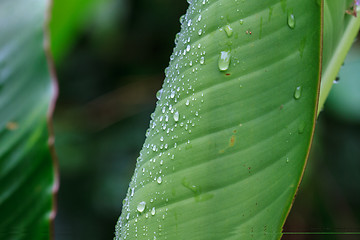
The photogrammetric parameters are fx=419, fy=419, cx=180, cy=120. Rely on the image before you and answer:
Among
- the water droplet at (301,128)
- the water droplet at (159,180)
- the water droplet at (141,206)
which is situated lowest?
the water droplet at (141,206)

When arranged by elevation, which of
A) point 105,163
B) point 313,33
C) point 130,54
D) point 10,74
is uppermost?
point 130,54

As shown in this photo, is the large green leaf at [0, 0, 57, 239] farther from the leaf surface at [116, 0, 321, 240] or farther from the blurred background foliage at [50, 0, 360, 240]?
the blurred background foliage at [50, 0, 360, 240]

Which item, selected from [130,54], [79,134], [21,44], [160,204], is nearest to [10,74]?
[21,44]

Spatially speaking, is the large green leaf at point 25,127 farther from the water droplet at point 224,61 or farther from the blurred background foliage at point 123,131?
the blurred background foliage at point 123,131

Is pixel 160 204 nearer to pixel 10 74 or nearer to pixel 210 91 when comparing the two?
pixel 210 91

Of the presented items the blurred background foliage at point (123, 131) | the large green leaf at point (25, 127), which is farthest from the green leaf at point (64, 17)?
the large green leaf at point (25, 127)

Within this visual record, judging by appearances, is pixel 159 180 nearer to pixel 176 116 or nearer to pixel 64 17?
pixel 176 116

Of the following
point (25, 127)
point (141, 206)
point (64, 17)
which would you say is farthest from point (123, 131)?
point (141, 206)
